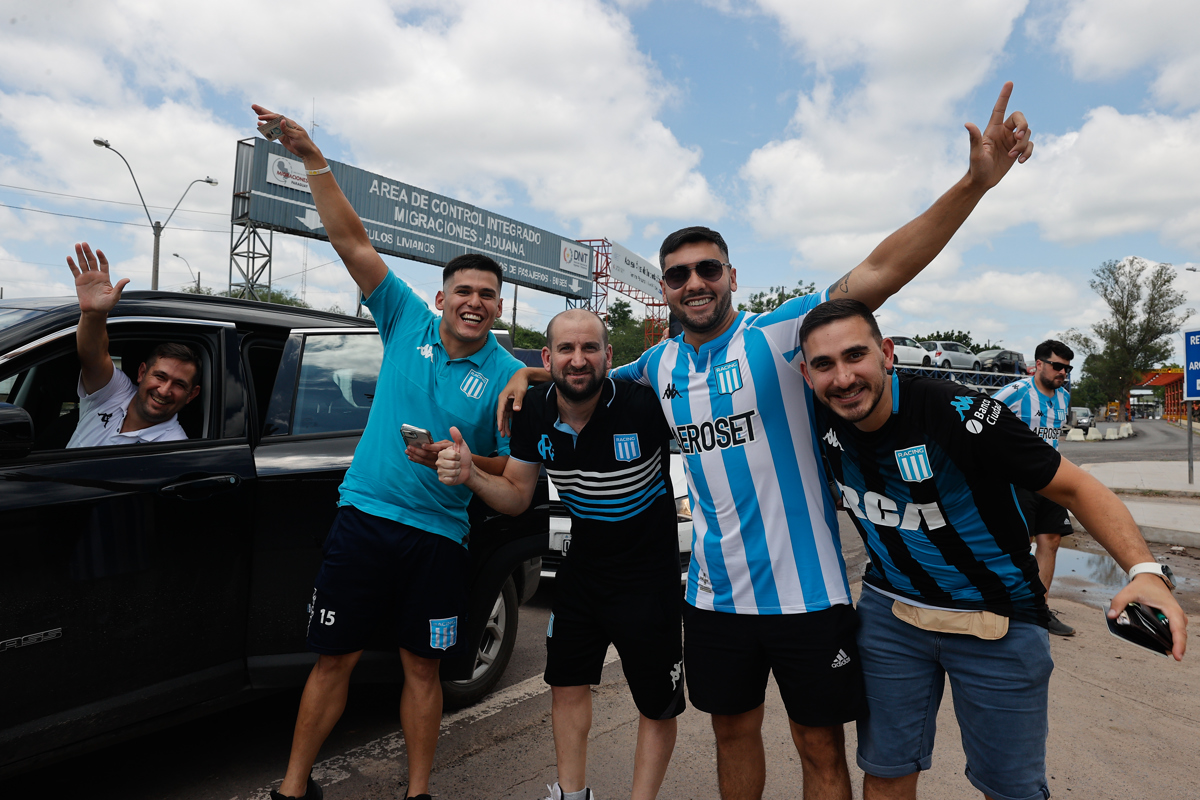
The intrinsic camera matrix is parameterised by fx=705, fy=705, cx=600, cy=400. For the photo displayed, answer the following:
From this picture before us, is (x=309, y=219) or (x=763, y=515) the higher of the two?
(x=309, y=219)

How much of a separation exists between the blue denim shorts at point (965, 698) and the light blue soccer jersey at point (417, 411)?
1.55 metres

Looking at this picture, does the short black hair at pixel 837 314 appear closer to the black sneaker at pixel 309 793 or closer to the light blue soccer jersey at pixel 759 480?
the light blue soccer jersey at pixel 759 480

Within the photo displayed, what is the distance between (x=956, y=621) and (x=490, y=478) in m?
1.59

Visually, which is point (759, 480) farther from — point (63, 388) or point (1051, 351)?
point (1051, 351)

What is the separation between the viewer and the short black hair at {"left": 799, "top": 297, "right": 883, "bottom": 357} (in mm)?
2023

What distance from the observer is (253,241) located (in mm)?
21141

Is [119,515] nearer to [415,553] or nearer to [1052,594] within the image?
[415,553]

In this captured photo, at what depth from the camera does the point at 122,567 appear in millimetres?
2359

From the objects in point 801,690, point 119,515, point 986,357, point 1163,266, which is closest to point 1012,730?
point 801,690

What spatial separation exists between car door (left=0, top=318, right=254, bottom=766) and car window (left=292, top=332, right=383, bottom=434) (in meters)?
0.28

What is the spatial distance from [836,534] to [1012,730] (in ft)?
2.32

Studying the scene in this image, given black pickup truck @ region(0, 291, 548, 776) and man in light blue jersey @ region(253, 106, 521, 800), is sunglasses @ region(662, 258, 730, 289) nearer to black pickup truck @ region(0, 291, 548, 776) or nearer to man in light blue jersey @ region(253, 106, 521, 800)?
man in light blue jersey @ region(253, 106, 521, 800)

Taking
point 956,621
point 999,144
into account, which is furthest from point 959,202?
point 956,621

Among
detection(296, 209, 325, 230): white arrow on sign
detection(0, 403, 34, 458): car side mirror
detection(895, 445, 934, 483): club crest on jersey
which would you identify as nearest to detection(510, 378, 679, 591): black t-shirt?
detection(895, 445, 934, 483): club crest on jersey
